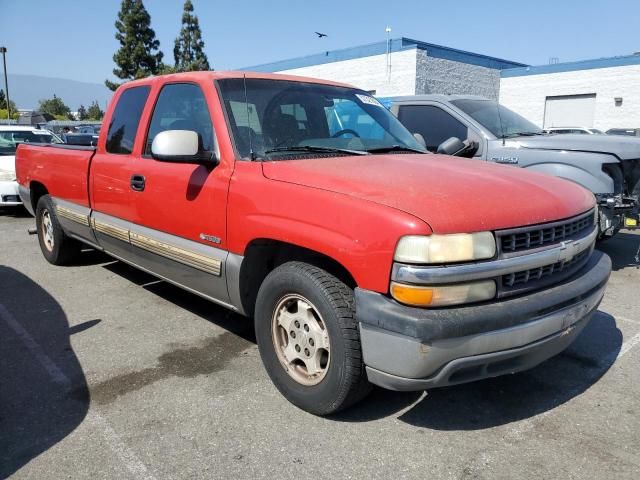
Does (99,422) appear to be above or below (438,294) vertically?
below

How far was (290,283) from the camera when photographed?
280 centimetres

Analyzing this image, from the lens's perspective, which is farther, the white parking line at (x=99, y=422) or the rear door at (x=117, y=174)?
the rear door at (x=117, y=174)

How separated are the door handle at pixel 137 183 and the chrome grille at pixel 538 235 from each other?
2689mm

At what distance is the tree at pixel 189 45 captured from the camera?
47.9 metres

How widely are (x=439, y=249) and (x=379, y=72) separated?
66.6 ft

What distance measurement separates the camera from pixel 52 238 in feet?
20.0

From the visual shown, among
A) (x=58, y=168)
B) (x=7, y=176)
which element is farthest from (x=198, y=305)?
(x=7, y=176)

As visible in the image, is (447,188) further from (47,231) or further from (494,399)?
(47,231)

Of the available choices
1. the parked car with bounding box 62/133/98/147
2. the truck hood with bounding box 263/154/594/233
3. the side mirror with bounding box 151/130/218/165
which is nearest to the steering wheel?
the truck hood with bounding box 263/154/594/233

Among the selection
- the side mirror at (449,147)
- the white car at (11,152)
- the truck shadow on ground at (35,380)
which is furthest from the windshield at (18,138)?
the side mirror at (449,147)

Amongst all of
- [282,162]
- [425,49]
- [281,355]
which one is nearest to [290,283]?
[281,355]

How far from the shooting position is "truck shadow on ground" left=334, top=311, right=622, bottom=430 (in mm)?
2934

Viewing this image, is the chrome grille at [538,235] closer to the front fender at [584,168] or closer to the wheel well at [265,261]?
the wheel well at [265,261]

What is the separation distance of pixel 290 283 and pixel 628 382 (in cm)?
232
